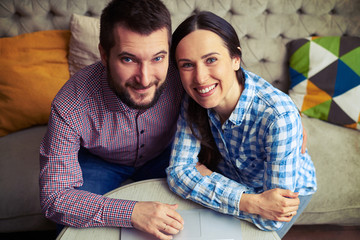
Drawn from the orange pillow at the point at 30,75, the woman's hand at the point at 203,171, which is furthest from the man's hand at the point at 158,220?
the orange pillow at the point at 30,75

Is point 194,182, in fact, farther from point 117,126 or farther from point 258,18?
point 258,18

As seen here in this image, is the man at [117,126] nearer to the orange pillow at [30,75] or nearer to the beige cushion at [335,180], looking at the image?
the orange pillow at [30,75]

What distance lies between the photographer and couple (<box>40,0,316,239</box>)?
86 centimetres

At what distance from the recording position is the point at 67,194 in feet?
3.13

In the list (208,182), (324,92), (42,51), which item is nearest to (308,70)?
(324,92)

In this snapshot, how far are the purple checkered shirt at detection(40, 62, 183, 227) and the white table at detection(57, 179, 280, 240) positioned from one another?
23 millimetres

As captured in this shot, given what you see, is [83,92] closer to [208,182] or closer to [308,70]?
[208,182]

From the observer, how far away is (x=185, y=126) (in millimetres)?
1044

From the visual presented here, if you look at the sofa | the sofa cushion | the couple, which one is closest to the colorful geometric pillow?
the sofa

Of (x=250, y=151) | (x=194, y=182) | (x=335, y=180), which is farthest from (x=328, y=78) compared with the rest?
(x=194, y=182)

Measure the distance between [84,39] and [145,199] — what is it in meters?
0.88

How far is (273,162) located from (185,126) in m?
0.32

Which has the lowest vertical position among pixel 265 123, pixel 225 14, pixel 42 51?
pixel 42 51

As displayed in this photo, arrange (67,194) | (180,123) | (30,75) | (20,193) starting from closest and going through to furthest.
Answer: (67,194) → (180,123) → (20,193) → (30,75)
